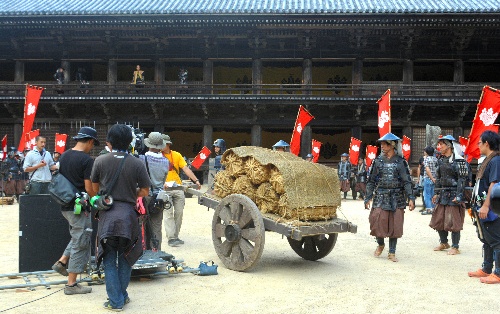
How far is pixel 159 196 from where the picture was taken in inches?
225

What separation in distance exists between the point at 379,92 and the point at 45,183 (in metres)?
13.9

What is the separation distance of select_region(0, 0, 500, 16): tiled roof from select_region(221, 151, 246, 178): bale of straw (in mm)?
12795

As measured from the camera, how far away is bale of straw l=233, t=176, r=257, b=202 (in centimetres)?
600

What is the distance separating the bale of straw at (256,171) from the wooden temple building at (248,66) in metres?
12.7

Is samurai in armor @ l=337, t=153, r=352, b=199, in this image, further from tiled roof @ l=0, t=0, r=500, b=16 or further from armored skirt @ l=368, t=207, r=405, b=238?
armored skirt @ l=368, t=207, r=405, b=238

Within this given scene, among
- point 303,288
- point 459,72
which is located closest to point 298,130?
point 459,72

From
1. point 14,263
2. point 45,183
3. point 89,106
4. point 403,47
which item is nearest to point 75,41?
point 89,106

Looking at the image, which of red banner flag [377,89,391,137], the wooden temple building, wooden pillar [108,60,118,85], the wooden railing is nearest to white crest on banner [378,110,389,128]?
red banner flag [377,89,391,137]

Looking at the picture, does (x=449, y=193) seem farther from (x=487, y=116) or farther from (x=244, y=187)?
Answer: (x=244, y=187)

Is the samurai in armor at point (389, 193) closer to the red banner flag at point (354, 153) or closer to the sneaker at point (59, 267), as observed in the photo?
the sneaker at point (59, 267)

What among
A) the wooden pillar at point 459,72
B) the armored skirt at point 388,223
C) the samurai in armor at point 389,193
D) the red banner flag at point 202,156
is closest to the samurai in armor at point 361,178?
the red banner flag at point 202,156

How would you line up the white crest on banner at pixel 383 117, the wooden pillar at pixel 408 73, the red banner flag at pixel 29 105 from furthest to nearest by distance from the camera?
the wooden pillar at pixel 408 73 < the red banner flag at pixel 29 105 < the white crest on banner at pixel 383 117

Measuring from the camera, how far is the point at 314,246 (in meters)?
6.42

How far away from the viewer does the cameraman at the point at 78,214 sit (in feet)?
15.3
